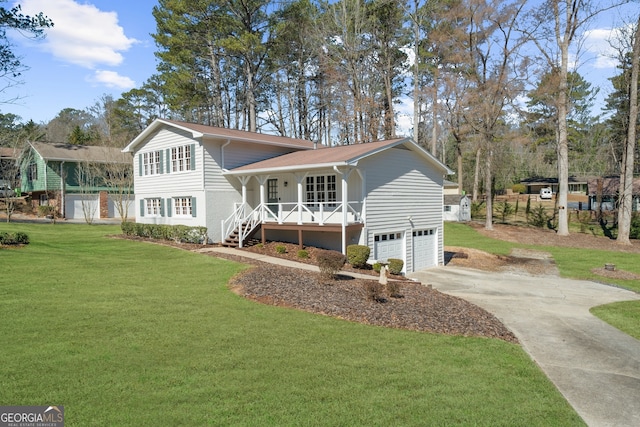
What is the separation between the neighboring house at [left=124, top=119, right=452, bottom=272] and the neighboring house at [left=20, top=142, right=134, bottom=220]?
14.2 m

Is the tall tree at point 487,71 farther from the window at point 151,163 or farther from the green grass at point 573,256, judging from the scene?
the window at point 151,163

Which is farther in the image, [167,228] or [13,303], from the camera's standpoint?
[167,228]

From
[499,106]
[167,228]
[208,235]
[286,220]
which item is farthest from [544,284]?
[499,106]

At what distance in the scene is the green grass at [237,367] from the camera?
4.73m

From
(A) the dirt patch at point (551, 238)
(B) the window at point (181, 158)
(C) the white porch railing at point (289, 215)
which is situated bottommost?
(A) the dirt patch at point (551, 238)

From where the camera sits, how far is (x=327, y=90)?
38.2 meters

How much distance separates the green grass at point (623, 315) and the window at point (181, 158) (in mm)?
17533

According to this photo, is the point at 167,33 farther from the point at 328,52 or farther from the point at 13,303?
the point at 13,303

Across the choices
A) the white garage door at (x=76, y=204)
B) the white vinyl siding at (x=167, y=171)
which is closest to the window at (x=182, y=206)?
the white vinyl siding at (x=167, y=171)

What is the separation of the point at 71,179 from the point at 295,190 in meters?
26.9

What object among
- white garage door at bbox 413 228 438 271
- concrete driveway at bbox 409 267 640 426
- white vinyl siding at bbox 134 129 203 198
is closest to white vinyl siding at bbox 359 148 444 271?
white garage door at bbox 413 228 438 271

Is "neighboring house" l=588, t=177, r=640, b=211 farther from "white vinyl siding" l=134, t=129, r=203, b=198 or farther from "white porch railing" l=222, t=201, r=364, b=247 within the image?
"white vinyl siding" l=134, t=129, r=203, b=198

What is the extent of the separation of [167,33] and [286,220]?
2504cm

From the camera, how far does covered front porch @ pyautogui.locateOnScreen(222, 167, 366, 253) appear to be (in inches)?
656
